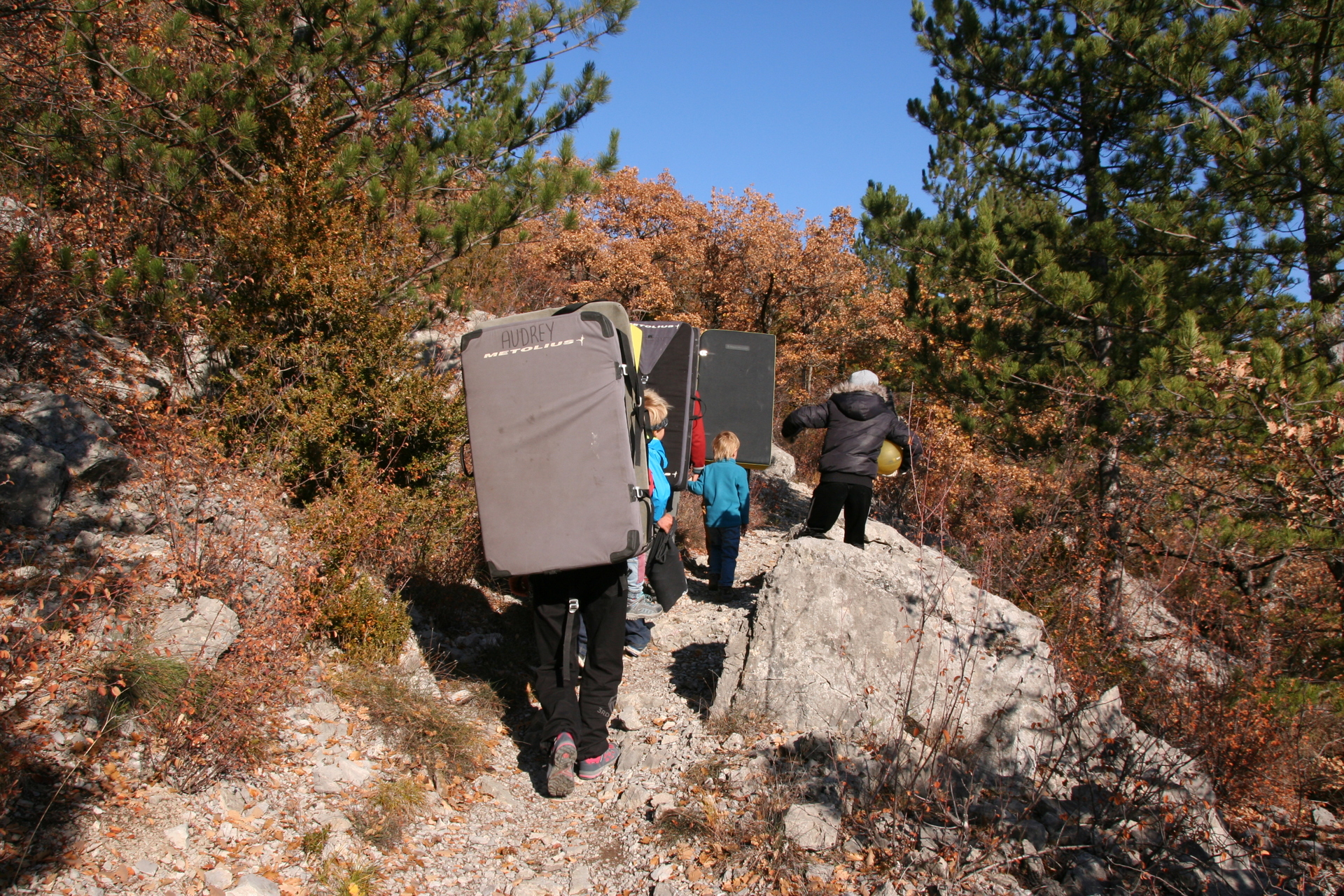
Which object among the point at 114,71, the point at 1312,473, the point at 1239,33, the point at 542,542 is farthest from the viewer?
the point at 1239,33

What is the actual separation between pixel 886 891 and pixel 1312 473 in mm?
3515

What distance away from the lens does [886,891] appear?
10.3ft

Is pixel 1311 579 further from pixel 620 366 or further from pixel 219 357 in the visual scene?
pixel 219 357

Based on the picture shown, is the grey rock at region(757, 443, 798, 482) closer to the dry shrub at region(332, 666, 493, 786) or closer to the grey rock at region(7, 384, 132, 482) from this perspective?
the dry shrub at region(332, 666, 493, 786)

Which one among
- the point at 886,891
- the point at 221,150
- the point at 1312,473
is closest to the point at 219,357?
the point at 221,150

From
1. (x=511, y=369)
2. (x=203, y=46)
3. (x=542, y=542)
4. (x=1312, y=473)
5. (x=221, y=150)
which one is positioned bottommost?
(x=542, y=542)

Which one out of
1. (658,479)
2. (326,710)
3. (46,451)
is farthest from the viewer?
(658,479)

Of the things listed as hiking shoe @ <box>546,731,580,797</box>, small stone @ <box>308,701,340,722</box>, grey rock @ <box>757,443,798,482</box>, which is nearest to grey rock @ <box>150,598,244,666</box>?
small stone @ <box>308,701,340,722</box>

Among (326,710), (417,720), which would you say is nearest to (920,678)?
(417,720)

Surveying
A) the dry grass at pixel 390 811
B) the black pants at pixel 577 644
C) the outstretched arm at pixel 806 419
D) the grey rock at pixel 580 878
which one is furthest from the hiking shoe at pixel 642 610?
the grey rock at pixel 580 878

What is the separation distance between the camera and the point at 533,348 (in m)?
3.88

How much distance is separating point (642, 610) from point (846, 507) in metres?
1.74

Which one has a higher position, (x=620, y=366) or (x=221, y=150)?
(x=221, y=150)

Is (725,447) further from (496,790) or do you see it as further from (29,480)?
(29,480)
